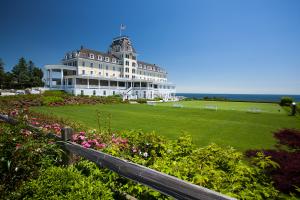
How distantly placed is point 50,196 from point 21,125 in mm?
3534

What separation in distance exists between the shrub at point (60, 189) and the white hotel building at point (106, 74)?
40.6m

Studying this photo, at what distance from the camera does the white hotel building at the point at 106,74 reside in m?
44.5

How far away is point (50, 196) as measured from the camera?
3230 mm

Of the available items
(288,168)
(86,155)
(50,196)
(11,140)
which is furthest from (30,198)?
(288,168)

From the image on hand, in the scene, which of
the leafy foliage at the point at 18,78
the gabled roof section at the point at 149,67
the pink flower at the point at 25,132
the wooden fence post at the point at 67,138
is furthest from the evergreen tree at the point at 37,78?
the wooden fence post at the point at 67,138

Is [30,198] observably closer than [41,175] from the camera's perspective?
Yes

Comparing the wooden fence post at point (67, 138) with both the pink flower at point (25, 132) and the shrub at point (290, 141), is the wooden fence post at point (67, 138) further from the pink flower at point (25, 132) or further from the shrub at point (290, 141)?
the shrub at point (290, 141)

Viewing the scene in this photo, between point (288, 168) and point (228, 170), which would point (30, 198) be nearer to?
point (228, 170)

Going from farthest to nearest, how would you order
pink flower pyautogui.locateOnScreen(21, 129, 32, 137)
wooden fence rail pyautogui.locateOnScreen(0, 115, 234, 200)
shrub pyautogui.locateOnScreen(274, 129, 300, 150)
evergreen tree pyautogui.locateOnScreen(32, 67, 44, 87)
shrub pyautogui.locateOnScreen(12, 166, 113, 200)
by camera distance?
evergreen tree pyautogui.locateOnScreen(32, 67, 44, 87)
shrub pyautogui.locateOnScreen(274, 129, 300, 150)
pink flower pyautogui.locateOnScreen(21, 129, 32, 137)
shrub pyautogui.locateOnScreen(12, 166, 113, 200)
wooden fence rail pyautogui.locateOnScreen(0, 115, 234, 200)

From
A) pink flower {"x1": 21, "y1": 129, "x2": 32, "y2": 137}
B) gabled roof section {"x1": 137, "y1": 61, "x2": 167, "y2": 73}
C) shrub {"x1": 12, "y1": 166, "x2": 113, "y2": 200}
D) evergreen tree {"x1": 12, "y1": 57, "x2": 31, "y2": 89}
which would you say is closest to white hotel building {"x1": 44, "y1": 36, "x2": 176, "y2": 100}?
gabled roof section {"x1": 137, "y1": 61, "x2": 167, "y2": 73}

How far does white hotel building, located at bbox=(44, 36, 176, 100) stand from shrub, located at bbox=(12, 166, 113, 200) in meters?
40.6

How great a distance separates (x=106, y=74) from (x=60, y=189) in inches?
2154

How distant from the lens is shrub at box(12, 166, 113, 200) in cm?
322

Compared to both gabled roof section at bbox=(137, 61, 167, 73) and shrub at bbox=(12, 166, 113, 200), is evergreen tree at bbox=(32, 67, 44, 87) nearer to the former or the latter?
gabled roof section at bbox=(137, 61, 167, 73)
